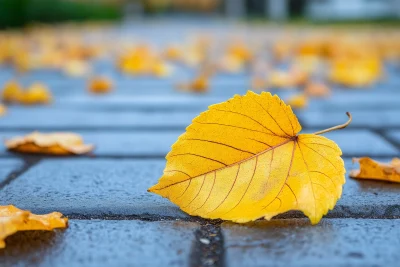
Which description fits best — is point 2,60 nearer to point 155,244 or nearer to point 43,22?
point 155,244

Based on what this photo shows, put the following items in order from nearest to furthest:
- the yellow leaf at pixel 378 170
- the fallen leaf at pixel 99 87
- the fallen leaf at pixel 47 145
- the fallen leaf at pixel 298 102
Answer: the yellow leaf at pixel 378 170
the fallen leaf at pixel 47 145
the fallen leaf at pixel 298 102
the fallen leaf at pixel 99 87

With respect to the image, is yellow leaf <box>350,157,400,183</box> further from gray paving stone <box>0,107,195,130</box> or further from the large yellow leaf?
gray paving stone <box>0,107,195,130</box>

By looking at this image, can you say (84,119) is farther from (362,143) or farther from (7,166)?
(362,143)

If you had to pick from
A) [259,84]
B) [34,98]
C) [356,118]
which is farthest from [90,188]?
[259,84]

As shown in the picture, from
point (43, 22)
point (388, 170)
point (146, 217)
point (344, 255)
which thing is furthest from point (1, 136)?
point (43, 22)

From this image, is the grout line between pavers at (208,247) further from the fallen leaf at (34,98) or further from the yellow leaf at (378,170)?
the fallen leaf at (34,98)

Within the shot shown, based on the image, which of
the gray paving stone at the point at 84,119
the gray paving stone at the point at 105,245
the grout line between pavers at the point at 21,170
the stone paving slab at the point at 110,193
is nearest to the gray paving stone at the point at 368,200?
the stone paving slab at the point at 110,193
